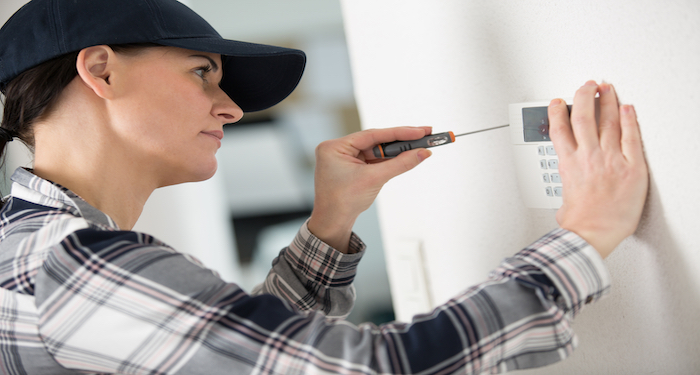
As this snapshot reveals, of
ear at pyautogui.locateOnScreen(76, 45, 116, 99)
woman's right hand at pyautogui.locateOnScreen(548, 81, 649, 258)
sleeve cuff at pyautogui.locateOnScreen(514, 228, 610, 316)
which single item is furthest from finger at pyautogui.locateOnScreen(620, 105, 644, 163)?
ear at pyautogui.locateOnScreen(76, 45, 116, 99)

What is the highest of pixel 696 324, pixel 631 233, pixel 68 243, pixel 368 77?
pixel 368 77

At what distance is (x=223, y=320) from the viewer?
0.42m

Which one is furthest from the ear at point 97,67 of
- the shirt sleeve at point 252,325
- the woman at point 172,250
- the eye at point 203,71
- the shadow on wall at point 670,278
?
the shadow on wall at point 670,278

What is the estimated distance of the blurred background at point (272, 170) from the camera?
1551 mm

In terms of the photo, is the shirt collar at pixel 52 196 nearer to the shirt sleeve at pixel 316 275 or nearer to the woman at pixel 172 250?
the woman at pixel 172 250

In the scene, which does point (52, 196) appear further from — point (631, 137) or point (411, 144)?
point (631, 137)

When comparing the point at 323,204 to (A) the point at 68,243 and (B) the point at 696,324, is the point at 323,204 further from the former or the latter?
(B) the point at 696,324

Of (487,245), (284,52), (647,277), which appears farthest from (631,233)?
(284,52)

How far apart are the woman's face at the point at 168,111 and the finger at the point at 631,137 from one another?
1.71 feet

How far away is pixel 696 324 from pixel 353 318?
1.27m

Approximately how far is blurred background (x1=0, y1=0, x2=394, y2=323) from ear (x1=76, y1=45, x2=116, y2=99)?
0.86 metres

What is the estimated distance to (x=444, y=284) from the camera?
84cm

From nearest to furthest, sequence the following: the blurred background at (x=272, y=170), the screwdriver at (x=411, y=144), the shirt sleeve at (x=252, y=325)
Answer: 1. the shirt sleeve at (x=252, y=325)
2. the screwdriver at (x=411, y=144)
3. the blurred background at (x=272, y=170)

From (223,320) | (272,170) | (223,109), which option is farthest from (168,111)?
(272,170)
